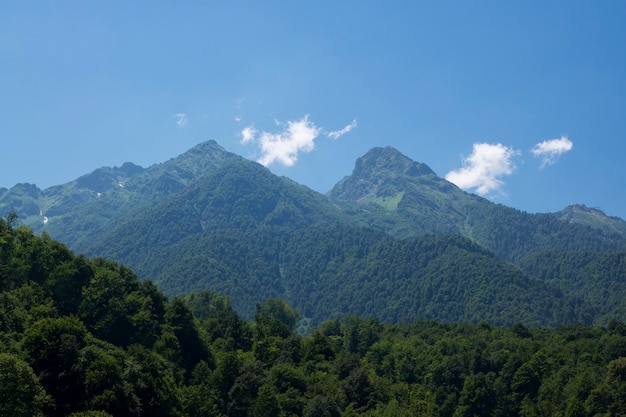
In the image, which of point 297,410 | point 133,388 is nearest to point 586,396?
point 297,410

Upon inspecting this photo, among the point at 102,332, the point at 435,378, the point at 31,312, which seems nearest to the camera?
the point at 31,312

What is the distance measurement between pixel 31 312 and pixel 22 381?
26750mm

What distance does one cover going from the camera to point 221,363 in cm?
10131

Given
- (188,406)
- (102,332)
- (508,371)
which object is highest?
(508,371)

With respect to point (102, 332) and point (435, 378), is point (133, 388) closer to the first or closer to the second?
point (102, 332)

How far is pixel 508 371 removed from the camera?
128125mm

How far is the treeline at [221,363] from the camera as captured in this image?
67562 millimetres

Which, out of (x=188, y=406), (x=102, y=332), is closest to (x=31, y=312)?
(x=102, y=332)

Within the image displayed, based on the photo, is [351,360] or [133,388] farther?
[351,360]

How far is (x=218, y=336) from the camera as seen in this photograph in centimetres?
13475

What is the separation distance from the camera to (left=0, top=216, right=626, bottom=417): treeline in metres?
67.6

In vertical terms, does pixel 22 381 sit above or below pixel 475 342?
below

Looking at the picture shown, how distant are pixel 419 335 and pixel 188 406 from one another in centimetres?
9357

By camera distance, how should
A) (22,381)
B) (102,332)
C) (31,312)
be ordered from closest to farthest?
(22,381) < (31,312) < (102,332)
